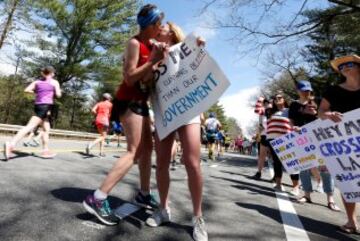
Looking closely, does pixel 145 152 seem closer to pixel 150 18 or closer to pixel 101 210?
pixel 101 210

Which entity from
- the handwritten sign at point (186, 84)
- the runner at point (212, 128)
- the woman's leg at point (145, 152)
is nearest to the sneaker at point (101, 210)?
the woman's leg at point (145, 152)

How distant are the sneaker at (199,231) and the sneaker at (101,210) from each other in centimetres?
68

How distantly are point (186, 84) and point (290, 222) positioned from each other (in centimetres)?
214

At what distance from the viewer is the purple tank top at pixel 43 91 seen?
8.35 metres

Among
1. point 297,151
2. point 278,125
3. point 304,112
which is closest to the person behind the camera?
point 297,151

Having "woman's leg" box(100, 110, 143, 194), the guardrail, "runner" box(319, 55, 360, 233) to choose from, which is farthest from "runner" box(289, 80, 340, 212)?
the guardrail

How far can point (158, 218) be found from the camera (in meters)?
3.84

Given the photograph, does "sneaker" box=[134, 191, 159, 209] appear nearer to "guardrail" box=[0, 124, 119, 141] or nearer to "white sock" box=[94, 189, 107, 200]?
"white sock" box=[94, 189, 107, 200]

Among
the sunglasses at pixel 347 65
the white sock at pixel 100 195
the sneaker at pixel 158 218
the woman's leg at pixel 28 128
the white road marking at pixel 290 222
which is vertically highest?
the sunglasses at pixel 347 65

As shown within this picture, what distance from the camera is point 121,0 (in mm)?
34031

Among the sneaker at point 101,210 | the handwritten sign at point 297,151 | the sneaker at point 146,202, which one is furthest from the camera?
the handwritten sign at point 297,151

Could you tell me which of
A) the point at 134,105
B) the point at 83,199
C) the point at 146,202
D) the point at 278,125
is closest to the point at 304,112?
the point at 278,125

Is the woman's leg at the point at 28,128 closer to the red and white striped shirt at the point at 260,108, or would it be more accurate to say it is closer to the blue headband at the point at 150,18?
the blue headband at the point at 150,18

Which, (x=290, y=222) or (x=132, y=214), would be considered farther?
(x=290, y=222)
